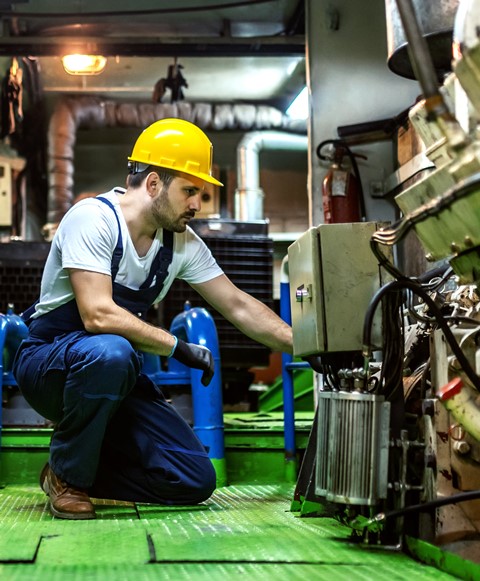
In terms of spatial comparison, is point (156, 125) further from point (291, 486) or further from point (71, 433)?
point (291, 486)

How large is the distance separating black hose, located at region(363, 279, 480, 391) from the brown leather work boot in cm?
120

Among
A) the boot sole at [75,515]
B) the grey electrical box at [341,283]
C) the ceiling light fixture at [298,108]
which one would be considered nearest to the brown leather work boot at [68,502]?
the boot sole at [75,515]

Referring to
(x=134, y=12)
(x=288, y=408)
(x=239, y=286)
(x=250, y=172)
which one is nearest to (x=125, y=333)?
(x=288, y=408)

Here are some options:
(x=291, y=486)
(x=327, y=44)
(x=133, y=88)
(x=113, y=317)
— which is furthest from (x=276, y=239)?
(x=113, y=317)

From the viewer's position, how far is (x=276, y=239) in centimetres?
839

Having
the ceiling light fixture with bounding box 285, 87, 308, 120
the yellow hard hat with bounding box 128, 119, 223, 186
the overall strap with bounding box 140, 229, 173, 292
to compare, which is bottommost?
the overall strap with bounding box 140, 229, 173, 292

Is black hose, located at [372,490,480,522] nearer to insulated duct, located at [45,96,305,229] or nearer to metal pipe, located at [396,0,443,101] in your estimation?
metal pipe, located at [396,0,443,101]

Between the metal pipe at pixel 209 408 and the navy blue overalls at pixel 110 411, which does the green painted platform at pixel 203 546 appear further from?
the metal pipe at pixel 209 408

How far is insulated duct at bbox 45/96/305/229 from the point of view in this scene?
7.86 meters

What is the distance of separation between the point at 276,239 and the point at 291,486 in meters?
4.78

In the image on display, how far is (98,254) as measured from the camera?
3107 millimetres

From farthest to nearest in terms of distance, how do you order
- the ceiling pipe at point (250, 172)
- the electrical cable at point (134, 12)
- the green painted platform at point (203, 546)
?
the ceiling pipe at point (250, 172)
the electrical cable at point (134, 12)
the green painted platform at point (203, 546)

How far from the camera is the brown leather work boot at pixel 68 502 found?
2938 millimetres

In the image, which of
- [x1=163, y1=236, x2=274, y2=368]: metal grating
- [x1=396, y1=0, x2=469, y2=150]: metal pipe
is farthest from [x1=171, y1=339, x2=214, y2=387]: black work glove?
[x1=163, y1=236, x2=274, y2=368]: metal grating
